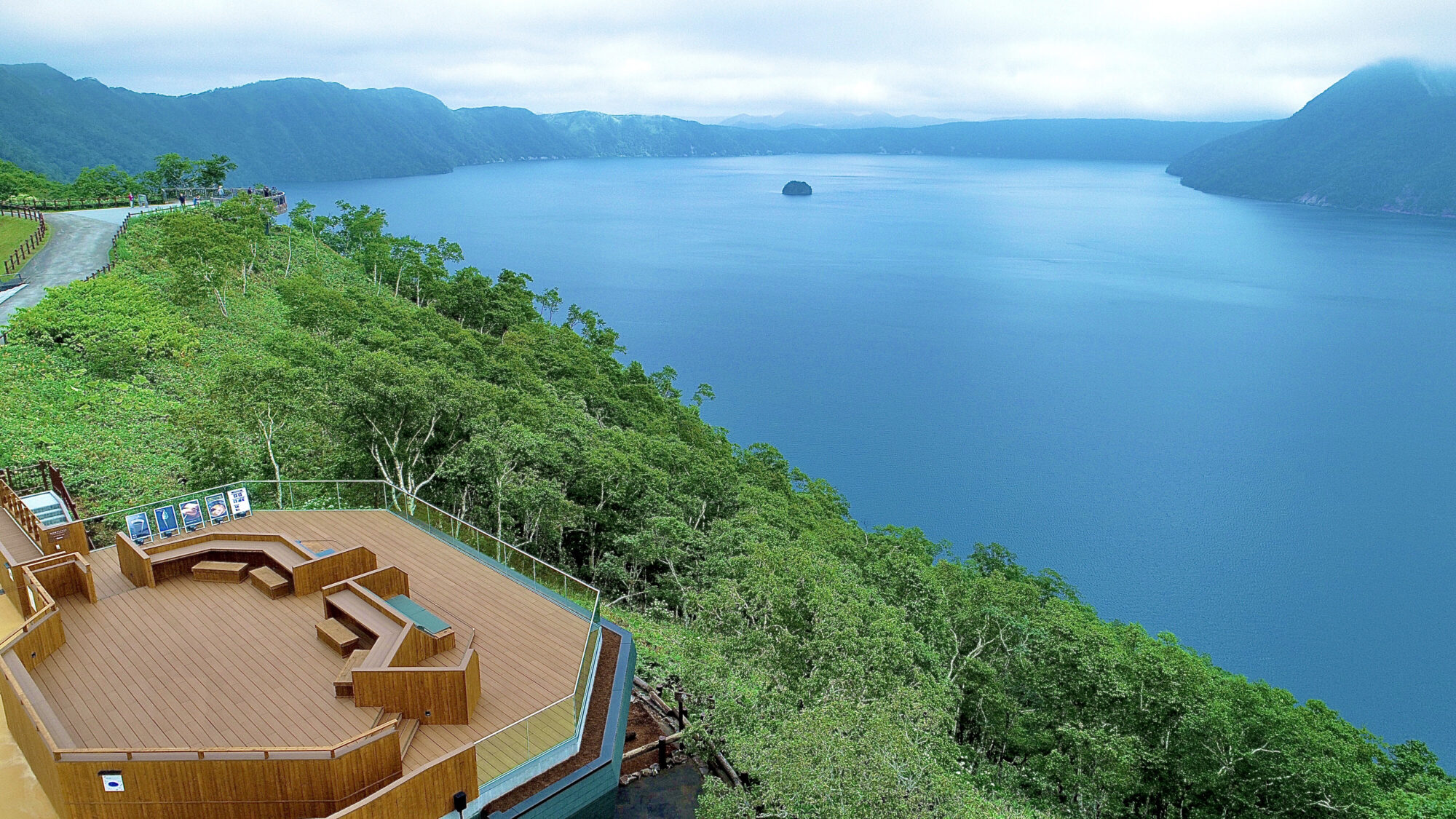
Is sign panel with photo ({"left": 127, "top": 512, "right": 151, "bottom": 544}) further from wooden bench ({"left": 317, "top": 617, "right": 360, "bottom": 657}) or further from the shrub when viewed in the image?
the shrub

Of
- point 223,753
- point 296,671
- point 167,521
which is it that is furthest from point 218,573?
point 223,753

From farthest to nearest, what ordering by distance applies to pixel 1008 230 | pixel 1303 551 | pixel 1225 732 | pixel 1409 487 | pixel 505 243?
pixel 1008 230 < pixel 505 243 < pixel 1409 487 < pixel 1303 551 < pixel 1225 732

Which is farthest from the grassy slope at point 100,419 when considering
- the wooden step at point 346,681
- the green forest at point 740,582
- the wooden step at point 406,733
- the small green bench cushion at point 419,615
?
the wooden step at point 406,733

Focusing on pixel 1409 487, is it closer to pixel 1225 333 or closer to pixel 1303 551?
pixel 1303 551

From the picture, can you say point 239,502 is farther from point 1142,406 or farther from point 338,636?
point 1142,406

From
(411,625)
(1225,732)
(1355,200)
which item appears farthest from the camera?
(1355,200)

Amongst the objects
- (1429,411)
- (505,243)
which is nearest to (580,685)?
(1429,411)

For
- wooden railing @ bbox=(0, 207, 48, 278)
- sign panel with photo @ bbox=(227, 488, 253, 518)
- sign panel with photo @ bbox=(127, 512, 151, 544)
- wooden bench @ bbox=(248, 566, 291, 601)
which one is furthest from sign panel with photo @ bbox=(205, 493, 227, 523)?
wooden railing @ bbox=(0, 207, 48, 278)

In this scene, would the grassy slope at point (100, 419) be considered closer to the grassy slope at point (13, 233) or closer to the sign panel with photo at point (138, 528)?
the sign panel with photo at point (138, 528)
